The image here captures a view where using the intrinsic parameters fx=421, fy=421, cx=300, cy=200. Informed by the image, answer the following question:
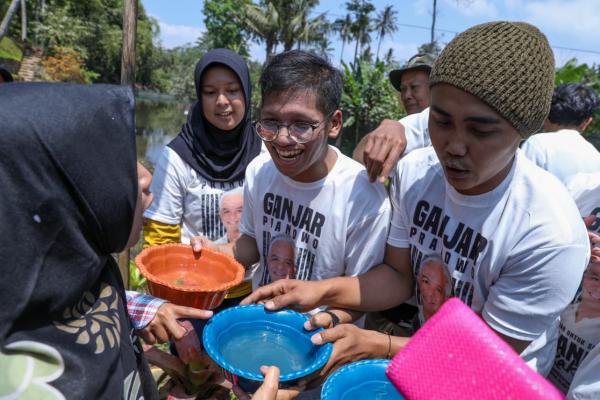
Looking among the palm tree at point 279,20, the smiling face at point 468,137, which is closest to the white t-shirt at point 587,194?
the smiling face at point 468,137

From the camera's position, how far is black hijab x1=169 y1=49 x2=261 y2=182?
8.20 feet

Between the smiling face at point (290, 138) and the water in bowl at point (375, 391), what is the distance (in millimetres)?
892

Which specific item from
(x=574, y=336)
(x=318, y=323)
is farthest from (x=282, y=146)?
(x=574, y=336)

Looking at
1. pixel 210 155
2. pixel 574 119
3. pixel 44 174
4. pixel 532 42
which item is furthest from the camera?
pixel 574 119

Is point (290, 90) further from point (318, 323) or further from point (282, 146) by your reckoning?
point (318, 323)

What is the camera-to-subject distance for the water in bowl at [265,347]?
1.52 metres

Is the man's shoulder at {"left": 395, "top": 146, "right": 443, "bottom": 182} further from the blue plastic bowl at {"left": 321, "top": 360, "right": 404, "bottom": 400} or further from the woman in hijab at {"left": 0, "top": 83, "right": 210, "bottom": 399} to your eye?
the woman in hijab at {"left": 0, "top": 83, "right": 210, "bottom": 399}

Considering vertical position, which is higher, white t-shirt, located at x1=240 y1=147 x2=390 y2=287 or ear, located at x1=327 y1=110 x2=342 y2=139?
ear, located at x1=327 y1=110 x2=342 y2=139

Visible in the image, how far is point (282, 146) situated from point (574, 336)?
53.3 inches

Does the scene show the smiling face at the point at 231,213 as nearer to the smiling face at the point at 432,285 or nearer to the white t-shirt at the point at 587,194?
the smiling face at the point at 432,285

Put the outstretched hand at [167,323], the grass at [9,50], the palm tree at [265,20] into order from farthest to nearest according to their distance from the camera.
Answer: the palm tree at [265,20]
the grass at [9,50]
the outstretched hand at [167,323]

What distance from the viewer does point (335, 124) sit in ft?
6.55

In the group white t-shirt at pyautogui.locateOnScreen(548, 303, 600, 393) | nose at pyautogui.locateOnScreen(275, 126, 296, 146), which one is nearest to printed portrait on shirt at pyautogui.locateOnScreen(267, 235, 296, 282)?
nose at pyautogui.locateOnScreen(275, 126, 296, 146)

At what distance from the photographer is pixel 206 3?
121 feet
